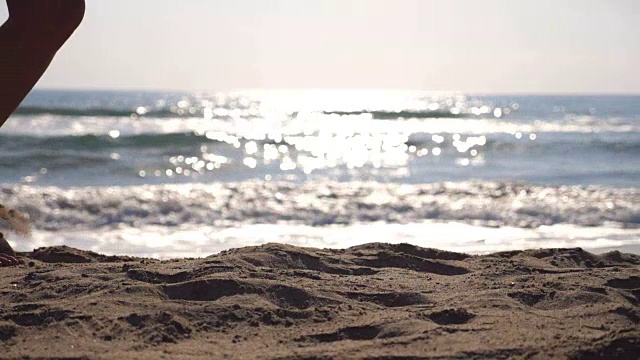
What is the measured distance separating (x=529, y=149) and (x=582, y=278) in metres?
15.7

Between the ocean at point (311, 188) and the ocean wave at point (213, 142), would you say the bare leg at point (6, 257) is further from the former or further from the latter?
the ocean wave at point (213, 142)

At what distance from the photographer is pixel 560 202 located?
363 inches

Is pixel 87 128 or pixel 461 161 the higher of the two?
pixel 87 128

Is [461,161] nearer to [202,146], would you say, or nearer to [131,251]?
[202,146]

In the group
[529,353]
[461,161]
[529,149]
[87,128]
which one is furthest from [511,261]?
[87,128]

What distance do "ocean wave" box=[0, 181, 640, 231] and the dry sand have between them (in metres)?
4.54

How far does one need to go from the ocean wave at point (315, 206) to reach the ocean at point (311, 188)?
24 millimetres

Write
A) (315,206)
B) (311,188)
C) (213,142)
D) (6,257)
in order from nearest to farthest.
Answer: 1. (6,257)
2. (315,206)
3. (311,188)
4. (213,142)

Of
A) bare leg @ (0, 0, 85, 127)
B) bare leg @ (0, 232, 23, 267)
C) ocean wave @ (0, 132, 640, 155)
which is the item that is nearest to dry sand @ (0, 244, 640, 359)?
bare leg @ (0, 232, 23, 267)

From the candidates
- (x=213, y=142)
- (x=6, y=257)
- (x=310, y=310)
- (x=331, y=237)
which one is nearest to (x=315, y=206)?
(x=331, y=237)

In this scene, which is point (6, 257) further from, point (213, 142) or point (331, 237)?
point (213, 142)

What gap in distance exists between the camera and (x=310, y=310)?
2643 mm

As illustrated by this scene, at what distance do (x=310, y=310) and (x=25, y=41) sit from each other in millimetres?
1280

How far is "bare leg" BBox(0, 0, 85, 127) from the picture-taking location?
266 centimetres
